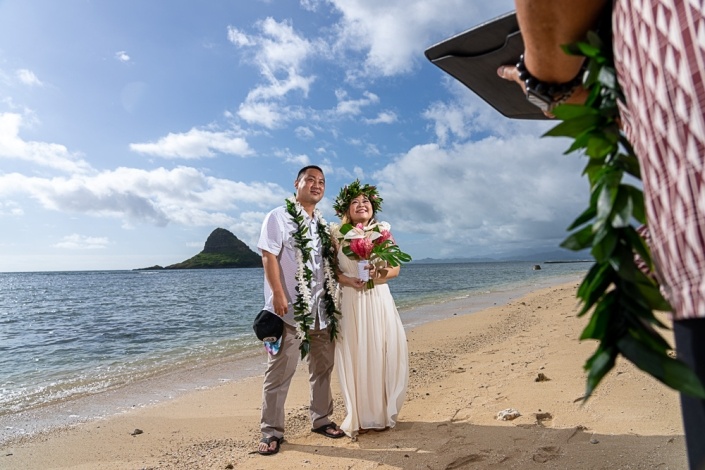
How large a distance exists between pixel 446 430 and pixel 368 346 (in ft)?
3.31

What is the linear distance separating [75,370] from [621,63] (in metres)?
10.8

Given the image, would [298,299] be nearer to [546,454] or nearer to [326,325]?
[326,325]

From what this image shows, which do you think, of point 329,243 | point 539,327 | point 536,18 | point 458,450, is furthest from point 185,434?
point 539,327

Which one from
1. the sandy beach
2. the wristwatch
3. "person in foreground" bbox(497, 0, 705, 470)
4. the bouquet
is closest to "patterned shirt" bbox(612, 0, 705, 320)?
"person in foreground" bbox(497, 0, 705, 470)

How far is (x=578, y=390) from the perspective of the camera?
184 inches

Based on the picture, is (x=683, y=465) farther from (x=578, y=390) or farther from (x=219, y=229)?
(x=219, y=229)

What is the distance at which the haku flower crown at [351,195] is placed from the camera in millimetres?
4871

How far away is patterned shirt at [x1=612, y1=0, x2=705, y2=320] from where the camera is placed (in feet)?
2.51

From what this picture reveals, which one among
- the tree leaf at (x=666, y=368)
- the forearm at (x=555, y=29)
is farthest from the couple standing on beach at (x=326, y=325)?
the tree leaf at (x=666, y=368)

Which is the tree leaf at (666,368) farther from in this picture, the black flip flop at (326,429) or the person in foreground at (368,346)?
the black flip flop at (326,429)

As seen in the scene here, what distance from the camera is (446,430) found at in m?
4.13

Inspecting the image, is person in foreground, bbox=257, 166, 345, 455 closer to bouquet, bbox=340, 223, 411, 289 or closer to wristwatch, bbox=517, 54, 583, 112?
bouquet, bbox=340, 223, 411, 289

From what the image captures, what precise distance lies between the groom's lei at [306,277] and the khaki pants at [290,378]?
0.41 ft

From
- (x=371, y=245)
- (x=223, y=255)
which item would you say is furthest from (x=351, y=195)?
(x=223, y=255)
